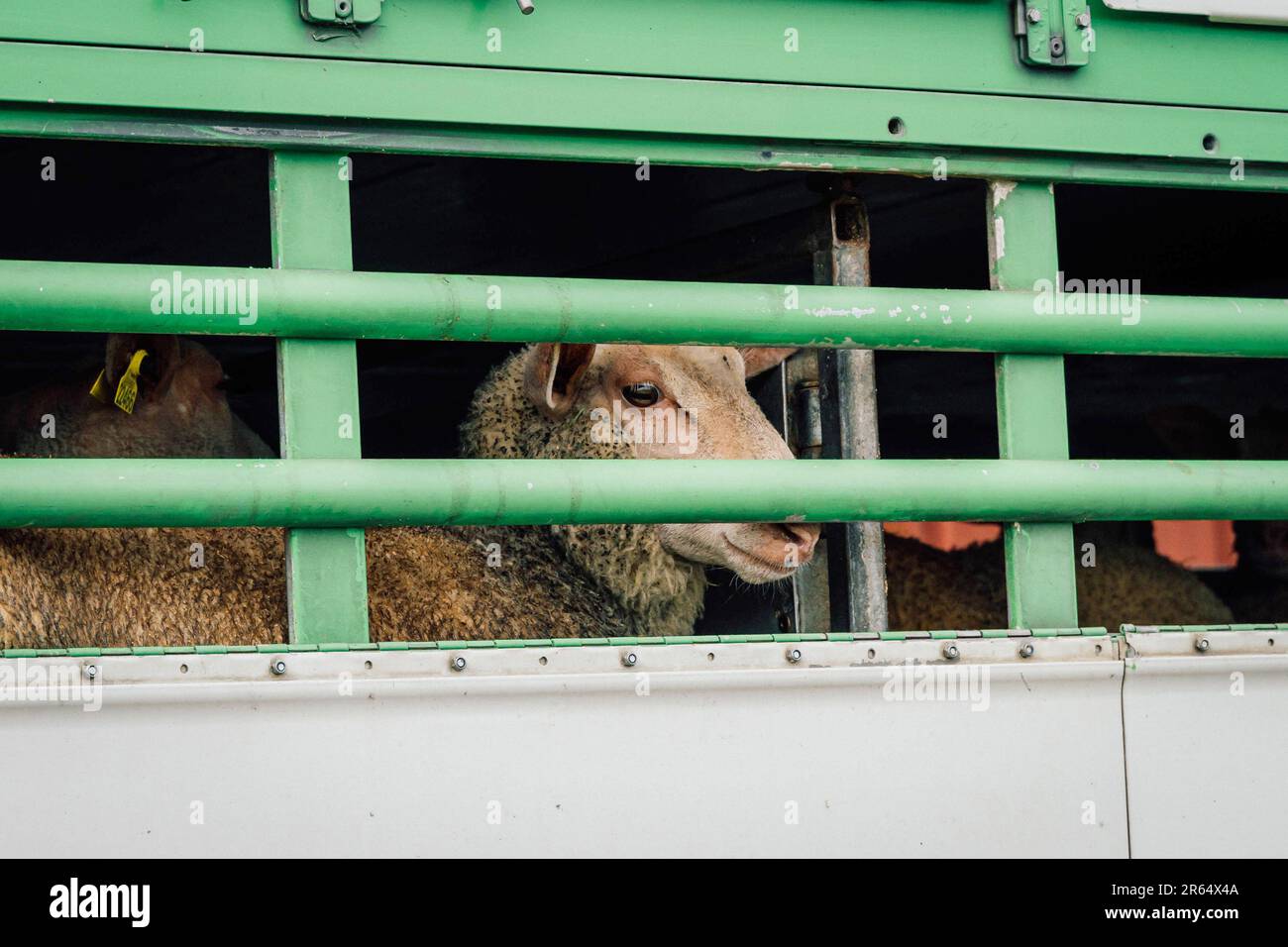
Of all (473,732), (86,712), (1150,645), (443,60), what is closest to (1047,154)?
(1150,645)

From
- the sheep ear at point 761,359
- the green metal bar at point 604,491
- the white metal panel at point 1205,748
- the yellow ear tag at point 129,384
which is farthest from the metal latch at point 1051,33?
the yellow ear tag at point 129,384

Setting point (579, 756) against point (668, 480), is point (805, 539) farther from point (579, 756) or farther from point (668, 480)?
point (579, 756)

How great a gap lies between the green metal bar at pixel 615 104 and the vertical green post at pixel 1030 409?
5.0 inches

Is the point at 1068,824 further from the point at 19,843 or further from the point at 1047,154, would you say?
the point at 19,843

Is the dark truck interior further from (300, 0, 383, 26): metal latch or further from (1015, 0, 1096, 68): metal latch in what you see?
(300, 0, 383, 26): metal latch

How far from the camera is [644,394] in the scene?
3.96 meters

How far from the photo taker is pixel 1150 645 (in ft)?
8.64

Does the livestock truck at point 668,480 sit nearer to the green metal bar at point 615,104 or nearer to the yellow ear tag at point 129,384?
the green metal bar at point 615,104

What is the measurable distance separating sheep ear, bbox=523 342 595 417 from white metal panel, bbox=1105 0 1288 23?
1.53 m

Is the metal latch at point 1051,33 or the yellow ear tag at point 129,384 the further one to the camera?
the yellow ear tag at point 129,384

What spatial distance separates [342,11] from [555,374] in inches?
61.8

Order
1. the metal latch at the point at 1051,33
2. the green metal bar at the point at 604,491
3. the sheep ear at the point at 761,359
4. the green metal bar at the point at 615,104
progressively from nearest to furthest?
the green metal bar at the point at 604,491
the green metal bar at the point at 615,104
the metal latch at the point at 1051,33
the sheep ear at the point at 761,359

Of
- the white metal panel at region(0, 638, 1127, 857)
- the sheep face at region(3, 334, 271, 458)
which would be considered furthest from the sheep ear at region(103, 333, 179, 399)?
the white metal panel at region(0, 638, 1127, 857)

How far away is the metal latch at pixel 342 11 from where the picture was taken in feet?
8.21
